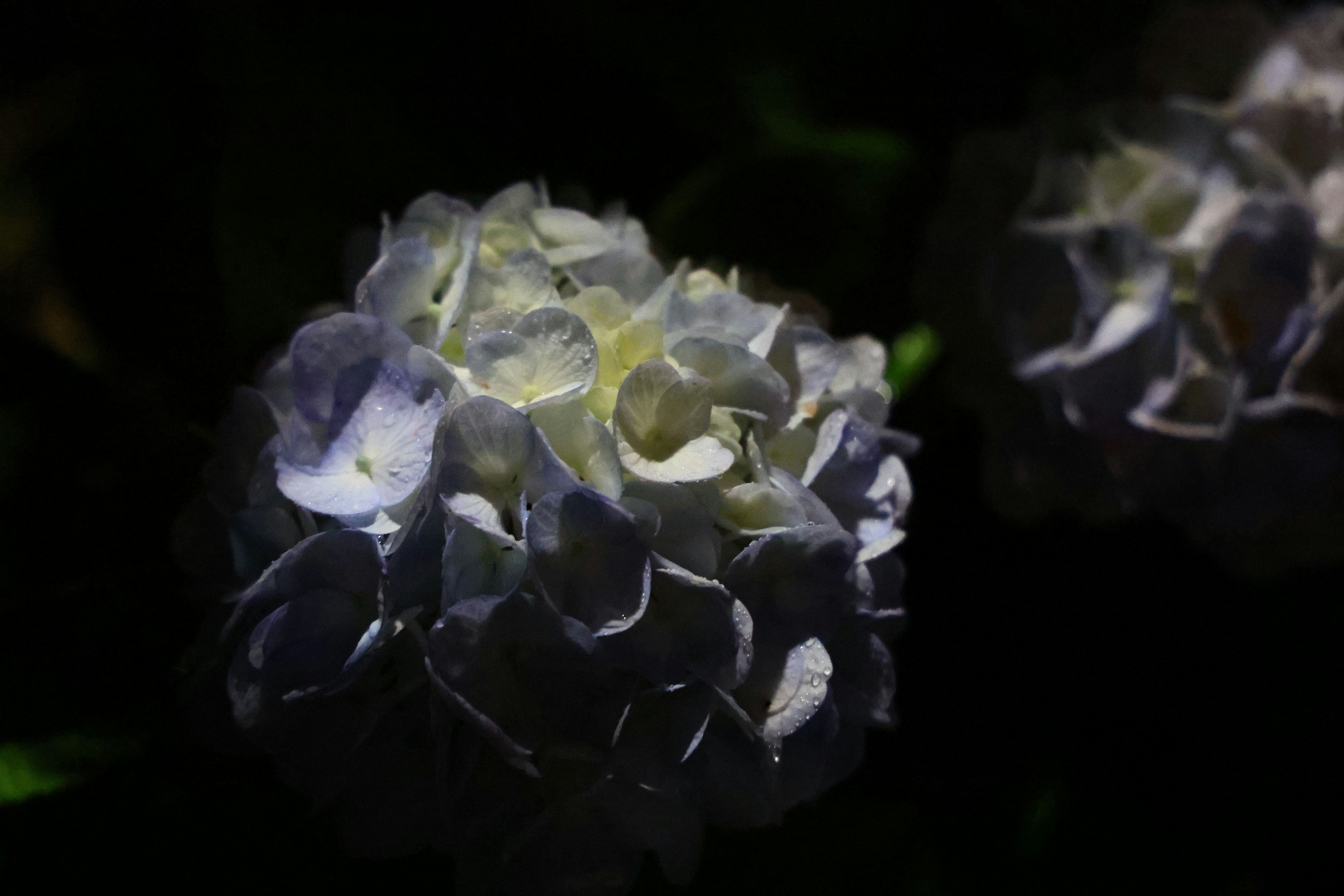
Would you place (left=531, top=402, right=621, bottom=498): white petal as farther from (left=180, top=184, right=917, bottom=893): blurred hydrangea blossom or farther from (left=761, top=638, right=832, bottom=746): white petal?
(left=761, top=638, right=832, bottom=746): white petal

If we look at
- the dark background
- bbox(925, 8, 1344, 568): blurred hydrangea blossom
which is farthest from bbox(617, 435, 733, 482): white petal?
bbox(925, 8, 1344, 568): blurred hydrangea blossom

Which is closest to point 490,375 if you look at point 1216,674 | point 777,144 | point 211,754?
point 211,754

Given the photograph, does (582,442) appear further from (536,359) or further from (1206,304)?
(1206,304)

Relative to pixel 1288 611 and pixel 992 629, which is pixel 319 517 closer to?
pixel 992 629

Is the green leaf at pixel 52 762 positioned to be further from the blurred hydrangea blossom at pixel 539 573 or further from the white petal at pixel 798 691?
the white petal at pixel 798 691

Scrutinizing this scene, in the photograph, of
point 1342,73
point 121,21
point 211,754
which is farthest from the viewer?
point 121,21

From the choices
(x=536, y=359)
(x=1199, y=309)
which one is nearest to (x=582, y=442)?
(x=536, y=359)
